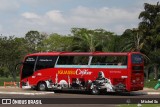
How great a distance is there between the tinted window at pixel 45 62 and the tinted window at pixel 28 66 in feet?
1.62

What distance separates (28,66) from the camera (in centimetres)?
3198

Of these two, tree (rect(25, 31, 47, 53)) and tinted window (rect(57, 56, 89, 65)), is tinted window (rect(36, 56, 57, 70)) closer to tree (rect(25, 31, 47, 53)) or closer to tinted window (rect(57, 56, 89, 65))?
tinted window (rect(57, 56, 89, 65))

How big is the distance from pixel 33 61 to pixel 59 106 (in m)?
13.5

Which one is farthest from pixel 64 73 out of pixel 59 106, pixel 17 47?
pixel 17 47

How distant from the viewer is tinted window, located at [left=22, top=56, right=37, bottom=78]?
104 ft

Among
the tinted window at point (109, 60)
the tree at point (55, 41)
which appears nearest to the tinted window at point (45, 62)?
the tinted window at point (109, 60)

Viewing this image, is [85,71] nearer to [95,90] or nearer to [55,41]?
[95,90]

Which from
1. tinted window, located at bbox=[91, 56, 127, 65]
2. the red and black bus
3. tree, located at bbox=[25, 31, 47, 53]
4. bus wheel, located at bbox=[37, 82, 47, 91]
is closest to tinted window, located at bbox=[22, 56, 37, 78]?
the red and black bus

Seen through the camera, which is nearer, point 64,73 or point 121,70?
point 121,70

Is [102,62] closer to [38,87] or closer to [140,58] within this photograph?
[140,58]

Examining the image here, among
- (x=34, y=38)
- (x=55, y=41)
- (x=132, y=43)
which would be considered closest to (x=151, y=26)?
(x=132, y=43)

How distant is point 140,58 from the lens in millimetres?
28656

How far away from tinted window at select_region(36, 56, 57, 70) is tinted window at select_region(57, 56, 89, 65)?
0.53 meters

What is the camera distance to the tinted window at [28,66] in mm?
31750
